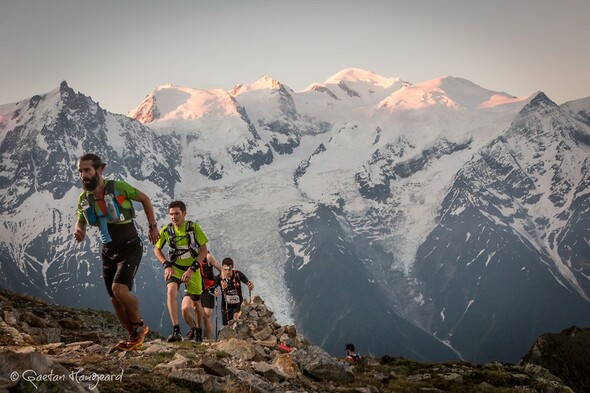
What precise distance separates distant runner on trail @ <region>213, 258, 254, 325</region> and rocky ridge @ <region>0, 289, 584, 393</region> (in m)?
0.70

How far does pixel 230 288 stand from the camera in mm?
24328

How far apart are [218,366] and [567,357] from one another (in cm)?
4551

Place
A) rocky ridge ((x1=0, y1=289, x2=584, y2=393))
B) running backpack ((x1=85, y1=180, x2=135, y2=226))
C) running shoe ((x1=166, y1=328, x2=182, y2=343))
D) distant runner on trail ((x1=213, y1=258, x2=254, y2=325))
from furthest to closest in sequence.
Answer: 1. distant runner on trail ((x1=213, y1=258, x2=254, y2=325))
2. running shoe ((x1=166, y1=328, x2=182, y2=343))
3. running backpack ((x1=85, y1=180, x2=135, y2=226))
4. rocky ridge ((x1=0, y1=289, x2=584, y2=393))

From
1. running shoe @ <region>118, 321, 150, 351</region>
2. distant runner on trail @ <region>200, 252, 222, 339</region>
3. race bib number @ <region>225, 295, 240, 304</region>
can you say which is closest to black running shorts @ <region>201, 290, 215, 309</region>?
distant runner on trail @ <region>200, 252, 222, 339</region>

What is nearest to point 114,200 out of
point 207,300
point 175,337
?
point 175,337

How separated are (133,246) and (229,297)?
37.5ft

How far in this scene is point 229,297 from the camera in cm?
2459

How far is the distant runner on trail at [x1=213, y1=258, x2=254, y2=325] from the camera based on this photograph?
23.9 metres

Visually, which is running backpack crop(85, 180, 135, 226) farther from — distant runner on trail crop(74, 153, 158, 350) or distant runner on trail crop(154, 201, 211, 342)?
distant runner on trail crop(154, 201, 211, 342)

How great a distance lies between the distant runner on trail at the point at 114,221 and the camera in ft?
43.4

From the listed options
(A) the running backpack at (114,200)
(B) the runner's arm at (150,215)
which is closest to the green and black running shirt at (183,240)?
(B) the runner's arm at (150,215)

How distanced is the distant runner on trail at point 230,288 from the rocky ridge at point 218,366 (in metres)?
0.70

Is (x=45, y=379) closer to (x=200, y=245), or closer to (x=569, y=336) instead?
(x=200, y=245)

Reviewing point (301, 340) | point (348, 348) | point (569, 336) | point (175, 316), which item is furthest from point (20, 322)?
point (569, 336)
